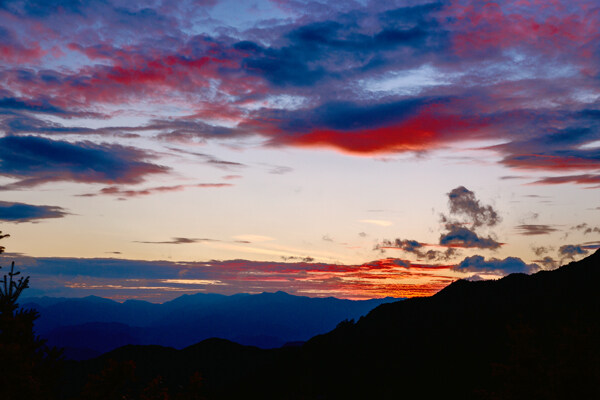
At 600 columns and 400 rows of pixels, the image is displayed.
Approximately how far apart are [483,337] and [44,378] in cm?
17606

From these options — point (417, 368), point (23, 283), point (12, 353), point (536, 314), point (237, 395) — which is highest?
point (23, 283)

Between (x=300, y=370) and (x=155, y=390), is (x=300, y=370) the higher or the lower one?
the lower one

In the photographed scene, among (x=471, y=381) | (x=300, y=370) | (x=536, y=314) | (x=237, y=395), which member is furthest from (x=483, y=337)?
(x=237, y=395)

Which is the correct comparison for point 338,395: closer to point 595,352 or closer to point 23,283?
point 595,352

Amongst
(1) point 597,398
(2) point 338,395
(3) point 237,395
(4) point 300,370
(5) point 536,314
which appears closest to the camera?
(1) point 597,398

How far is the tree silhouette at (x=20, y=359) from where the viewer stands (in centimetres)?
1515

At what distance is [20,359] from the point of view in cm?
1557

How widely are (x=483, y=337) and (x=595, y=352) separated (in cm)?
15885

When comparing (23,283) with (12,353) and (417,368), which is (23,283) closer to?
(12,353)

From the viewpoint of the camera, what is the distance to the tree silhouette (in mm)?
15148

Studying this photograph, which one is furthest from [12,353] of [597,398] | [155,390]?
[597,398]

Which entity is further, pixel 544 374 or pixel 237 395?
pixel 237 395

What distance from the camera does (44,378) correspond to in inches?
810

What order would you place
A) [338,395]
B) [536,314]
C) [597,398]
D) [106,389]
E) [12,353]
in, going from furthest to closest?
[536,314], [338,395], [597,398], [106,389], [12,353]
